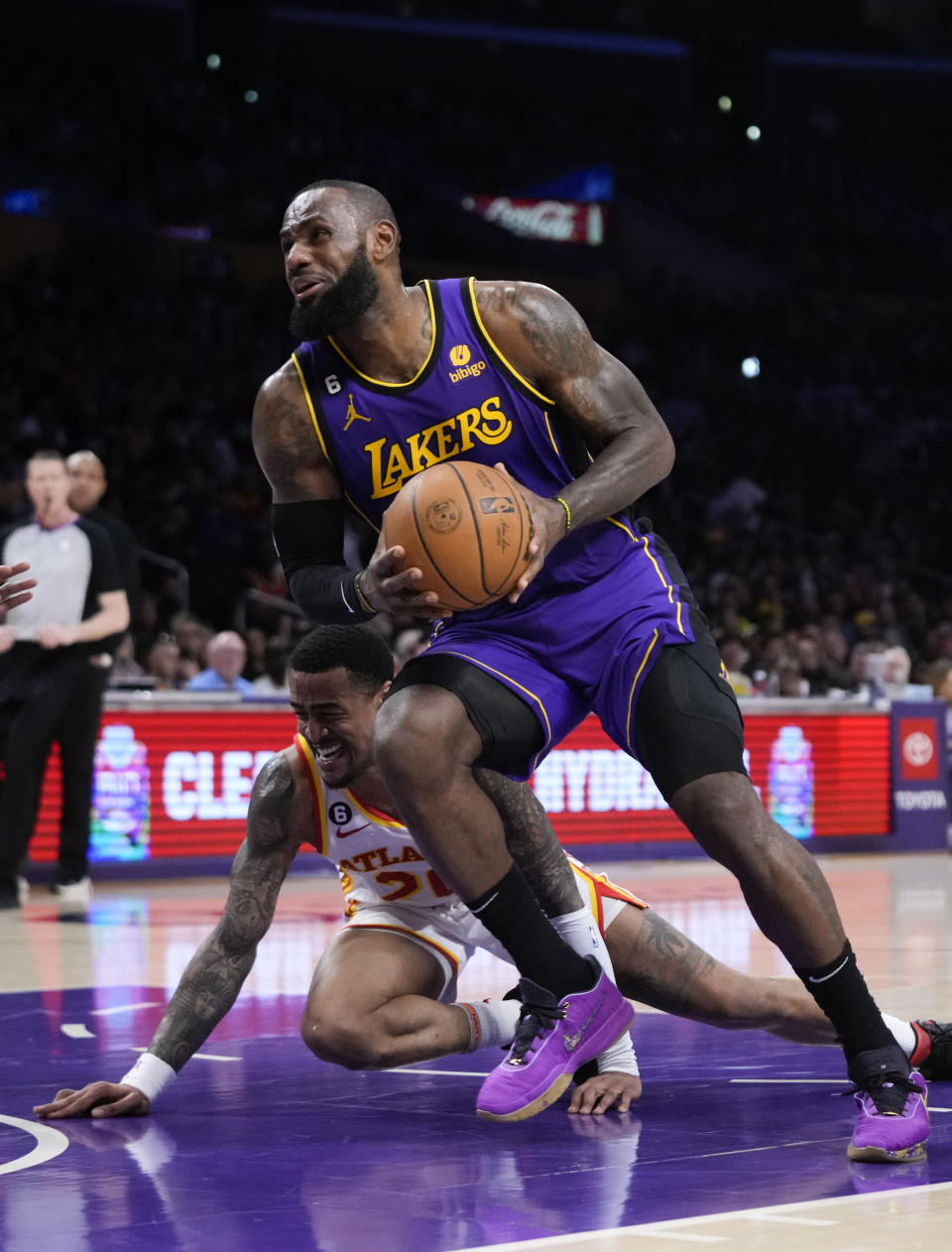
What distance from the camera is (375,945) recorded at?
4.23m

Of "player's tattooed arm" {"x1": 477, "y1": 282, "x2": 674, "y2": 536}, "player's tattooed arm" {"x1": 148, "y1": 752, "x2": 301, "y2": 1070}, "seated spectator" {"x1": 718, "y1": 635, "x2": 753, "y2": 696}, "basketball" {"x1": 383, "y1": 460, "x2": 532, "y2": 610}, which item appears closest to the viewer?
"basketball" {"x1": 383, "y1": 460, "x2": 532, "y2": 610}

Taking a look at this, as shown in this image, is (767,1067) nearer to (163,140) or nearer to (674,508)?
(674,508)

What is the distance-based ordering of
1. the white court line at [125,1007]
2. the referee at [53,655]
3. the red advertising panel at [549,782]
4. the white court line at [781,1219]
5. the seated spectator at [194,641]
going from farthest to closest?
1. the seated spectator at [194,641]
2. the red advertising panel at [549,782]
3. the referee at [53,655]
4. the white court line at [125,1007]
5. the white court line at [781,1219]

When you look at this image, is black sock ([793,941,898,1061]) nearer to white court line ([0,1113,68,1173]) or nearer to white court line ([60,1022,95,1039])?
white court line ([0,1113,68,1173])

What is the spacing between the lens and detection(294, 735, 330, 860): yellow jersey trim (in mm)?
4156

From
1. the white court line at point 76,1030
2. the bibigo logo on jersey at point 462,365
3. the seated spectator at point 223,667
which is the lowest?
the white court line at point 76,1030

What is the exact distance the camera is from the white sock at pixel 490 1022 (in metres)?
4.15

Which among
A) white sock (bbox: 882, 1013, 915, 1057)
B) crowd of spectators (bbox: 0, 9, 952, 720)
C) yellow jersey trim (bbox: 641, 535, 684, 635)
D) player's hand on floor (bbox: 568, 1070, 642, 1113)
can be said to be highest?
crowd of spectators (bbox: 0, 9, 952, 720)

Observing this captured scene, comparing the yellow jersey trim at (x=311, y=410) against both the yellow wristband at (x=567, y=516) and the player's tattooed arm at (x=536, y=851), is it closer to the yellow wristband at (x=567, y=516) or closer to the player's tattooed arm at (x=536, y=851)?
the yellow wristband at (x=567, y=516)

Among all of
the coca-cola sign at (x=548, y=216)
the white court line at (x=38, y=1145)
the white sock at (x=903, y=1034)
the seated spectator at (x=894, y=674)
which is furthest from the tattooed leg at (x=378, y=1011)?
the coca-cola sign at (x=548, y=216)

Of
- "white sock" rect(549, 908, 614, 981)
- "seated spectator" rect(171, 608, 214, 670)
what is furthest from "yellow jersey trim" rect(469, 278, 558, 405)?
"seated spectator" rect(171, 608, 214, 670)

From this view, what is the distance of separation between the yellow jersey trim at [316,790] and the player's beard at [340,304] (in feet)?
3.15

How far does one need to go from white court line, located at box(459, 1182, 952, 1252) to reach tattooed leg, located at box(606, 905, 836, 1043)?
1.11m

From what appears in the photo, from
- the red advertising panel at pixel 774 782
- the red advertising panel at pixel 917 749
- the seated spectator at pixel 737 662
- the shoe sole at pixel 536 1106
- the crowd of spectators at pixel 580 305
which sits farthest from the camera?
the crowd of spectators at pixel 580 305
